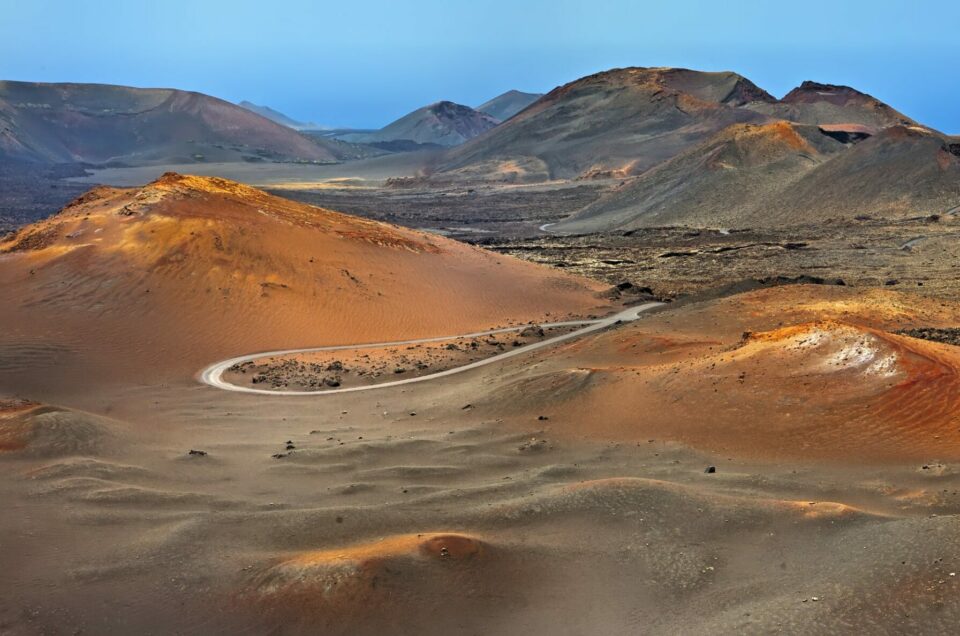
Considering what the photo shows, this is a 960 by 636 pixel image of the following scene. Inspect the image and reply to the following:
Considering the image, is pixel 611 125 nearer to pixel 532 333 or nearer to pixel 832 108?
pixel 832 108

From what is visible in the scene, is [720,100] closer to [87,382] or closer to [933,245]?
[933,245]

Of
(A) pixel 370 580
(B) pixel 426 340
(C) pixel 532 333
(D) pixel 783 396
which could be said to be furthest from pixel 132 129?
(A) pixel 370 580

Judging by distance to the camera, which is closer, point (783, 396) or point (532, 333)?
point (783, 396)

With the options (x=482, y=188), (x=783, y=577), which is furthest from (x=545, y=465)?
(x=482, y=188)

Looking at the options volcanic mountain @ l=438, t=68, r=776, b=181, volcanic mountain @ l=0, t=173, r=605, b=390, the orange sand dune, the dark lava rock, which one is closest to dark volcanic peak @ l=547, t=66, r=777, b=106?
volcanic mountain @ l=438, t=68, r=776, b=181

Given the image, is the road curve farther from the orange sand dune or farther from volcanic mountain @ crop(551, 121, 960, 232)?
volcanic mountain @ crop(551, 121, 960, 232)
